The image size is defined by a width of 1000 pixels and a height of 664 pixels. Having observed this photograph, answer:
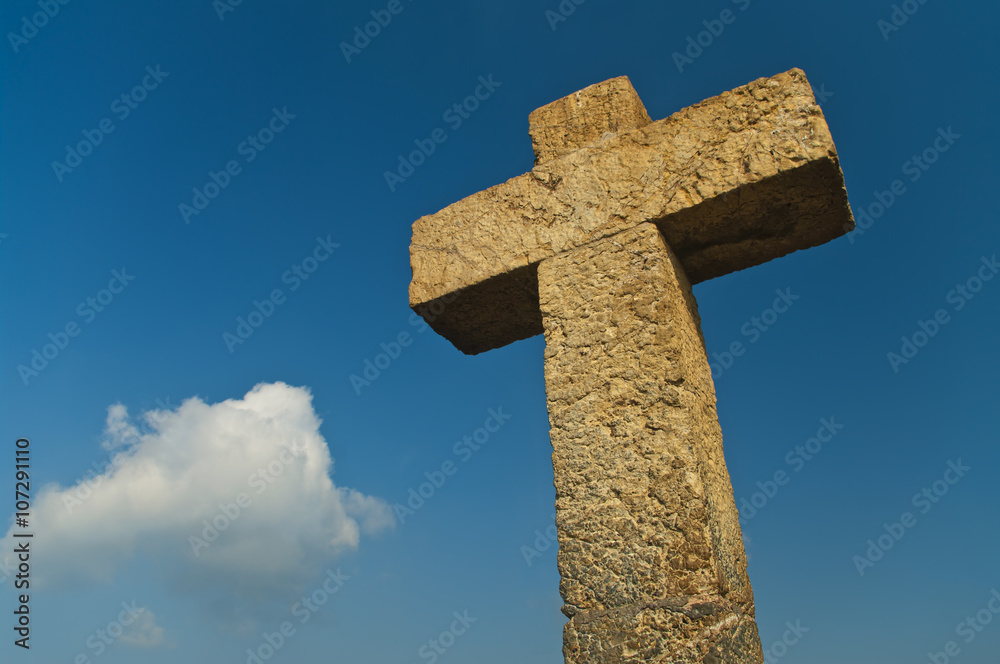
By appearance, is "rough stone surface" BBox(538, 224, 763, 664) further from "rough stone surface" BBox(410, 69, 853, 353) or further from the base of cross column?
"rough stone surface" BBox(410, 69, 853, 353)

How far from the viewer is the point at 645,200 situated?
10.6 feet

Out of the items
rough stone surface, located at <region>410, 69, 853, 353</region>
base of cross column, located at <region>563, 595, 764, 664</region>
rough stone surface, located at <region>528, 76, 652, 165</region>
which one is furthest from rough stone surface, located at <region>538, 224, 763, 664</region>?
rough stone surface, located at <region>528, 76, 652, 165</region>

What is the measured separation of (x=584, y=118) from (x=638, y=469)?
2.08m

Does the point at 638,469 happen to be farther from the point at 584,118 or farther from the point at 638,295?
the point at 584,118

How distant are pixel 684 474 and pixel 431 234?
2.08 meters

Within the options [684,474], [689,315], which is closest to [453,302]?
[689,315]

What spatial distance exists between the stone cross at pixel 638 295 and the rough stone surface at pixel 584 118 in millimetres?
11

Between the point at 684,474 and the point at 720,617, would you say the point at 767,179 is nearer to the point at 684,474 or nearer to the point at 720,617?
the point at 684,474

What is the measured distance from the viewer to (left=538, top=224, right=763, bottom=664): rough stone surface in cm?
248

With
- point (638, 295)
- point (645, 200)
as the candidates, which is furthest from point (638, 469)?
point (645, 200)

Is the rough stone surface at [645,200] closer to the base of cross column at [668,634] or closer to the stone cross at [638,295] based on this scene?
the stone cross at [638,295]

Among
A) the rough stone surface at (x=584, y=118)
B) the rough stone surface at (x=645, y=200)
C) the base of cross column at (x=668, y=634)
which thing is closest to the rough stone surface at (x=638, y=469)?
the base of cross column at (x=668, y=634)

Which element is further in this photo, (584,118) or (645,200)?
(584,118)

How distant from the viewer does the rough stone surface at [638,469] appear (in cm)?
248
